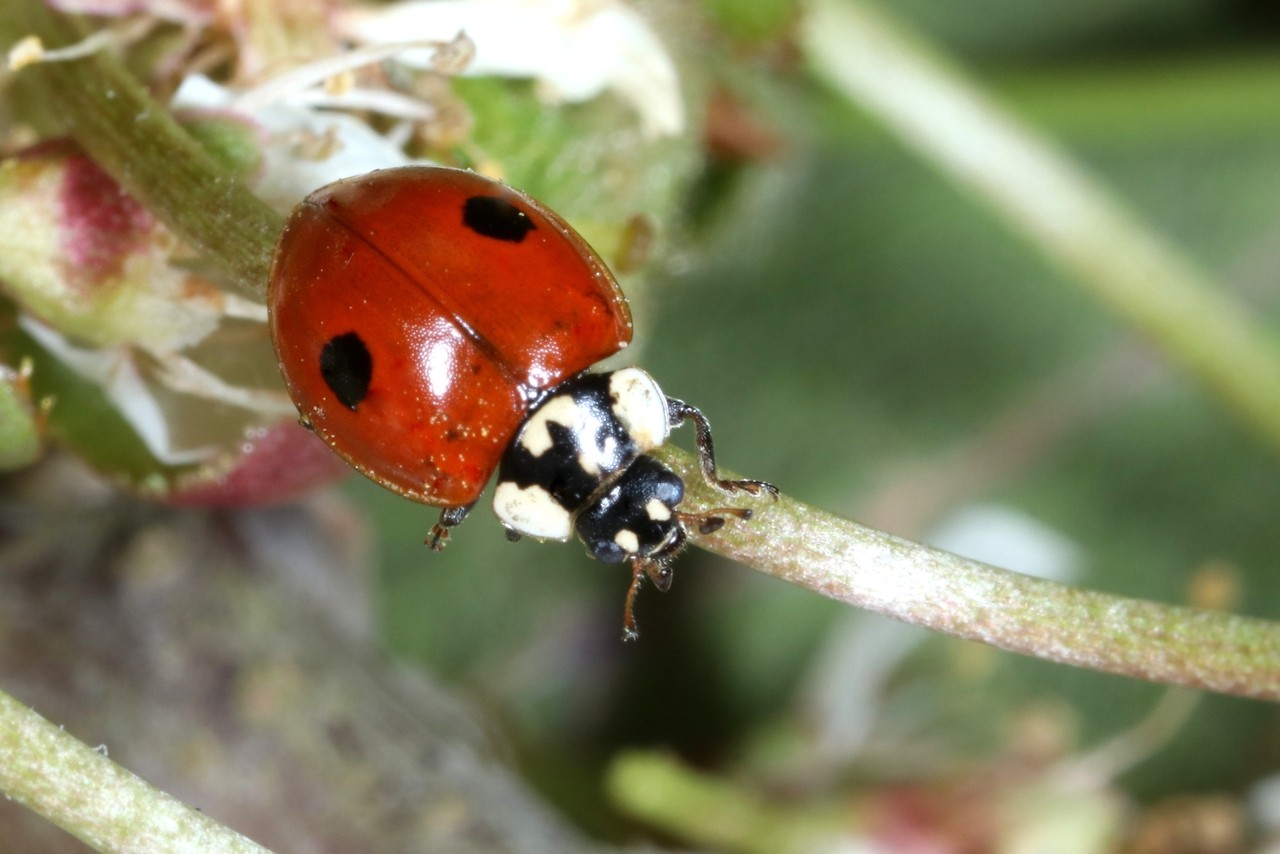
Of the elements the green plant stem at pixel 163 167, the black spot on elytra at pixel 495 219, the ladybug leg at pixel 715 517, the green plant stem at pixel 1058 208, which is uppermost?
the green plant stem at pixel 1058 208

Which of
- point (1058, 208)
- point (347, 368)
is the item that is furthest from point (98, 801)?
point (1058, 208)

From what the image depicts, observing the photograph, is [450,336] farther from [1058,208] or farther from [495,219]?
[1058,208]

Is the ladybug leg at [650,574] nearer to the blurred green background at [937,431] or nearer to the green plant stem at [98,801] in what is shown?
the green plant stem at [98,801]

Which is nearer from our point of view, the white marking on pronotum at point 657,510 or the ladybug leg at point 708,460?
the ladybug leg at point 708,460

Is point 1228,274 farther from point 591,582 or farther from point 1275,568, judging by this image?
point 591,582

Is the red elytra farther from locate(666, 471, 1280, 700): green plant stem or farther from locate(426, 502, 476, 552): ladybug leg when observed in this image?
locate(666, 471, 1280, 700): green plant stem

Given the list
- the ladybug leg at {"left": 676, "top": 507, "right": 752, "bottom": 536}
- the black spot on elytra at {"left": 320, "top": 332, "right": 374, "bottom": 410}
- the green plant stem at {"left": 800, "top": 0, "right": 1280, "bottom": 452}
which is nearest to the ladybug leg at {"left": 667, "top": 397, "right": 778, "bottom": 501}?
the ladybug leg at {"left": 676, "top": 507, "right": 752, "bottom": 536}

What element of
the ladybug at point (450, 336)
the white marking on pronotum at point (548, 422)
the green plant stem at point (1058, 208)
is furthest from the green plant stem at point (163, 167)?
the green plant stem at point (1058, 208)
